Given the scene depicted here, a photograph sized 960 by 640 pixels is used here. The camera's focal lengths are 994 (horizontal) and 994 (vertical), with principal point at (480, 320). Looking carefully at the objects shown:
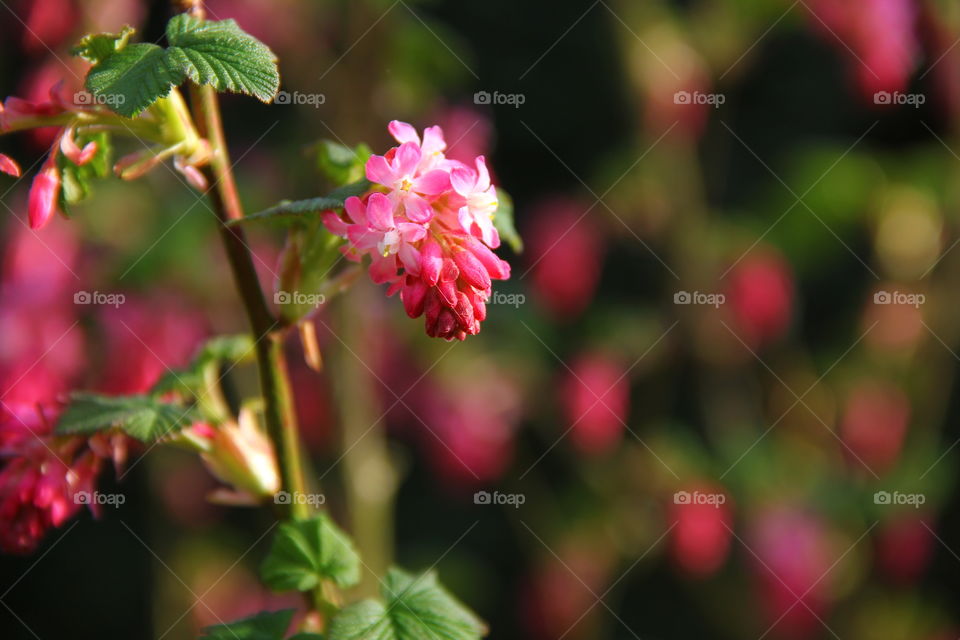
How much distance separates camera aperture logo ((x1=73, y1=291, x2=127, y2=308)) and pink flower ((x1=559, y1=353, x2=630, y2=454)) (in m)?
1.08

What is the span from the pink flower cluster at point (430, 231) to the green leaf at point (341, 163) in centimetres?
15

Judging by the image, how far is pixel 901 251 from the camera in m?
2.52

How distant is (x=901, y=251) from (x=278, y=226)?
2025 millimetres

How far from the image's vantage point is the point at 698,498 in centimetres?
237

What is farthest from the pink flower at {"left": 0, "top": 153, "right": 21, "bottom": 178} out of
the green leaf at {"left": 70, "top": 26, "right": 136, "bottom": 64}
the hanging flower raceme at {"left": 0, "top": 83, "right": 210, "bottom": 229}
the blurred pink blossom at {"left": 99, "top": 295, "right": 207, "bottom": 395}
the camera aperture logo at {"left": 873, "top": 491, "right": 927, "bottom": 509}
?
the camera aperture logo at {"left": 873, "top": 491, "right": 927, "bottom": 509}

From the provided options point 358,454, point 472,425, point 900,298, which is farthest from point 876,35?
point 358,454

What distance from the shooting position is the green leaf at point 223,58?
82 cm

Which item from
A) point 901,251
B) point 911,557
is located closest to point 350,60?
point 901,251

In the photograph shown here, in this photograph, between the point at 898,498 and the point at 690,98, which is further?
the point at 690,98

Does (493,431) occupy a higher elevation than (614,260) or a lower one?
lower

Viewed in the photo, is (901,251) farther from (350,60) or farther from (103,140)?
(103,140)

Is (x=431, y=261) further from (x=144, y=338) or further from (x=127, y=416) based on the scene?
(x=144, y=338)

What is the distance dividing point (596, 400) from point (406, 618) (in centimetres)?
153

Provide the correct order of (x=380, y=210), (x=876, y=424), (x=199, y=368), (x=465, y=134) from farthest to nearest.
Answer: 1. (x=876, y=424)
2. (x=465, y=134)
3. (x=199, y=368)
4. (x=380, y=210)
